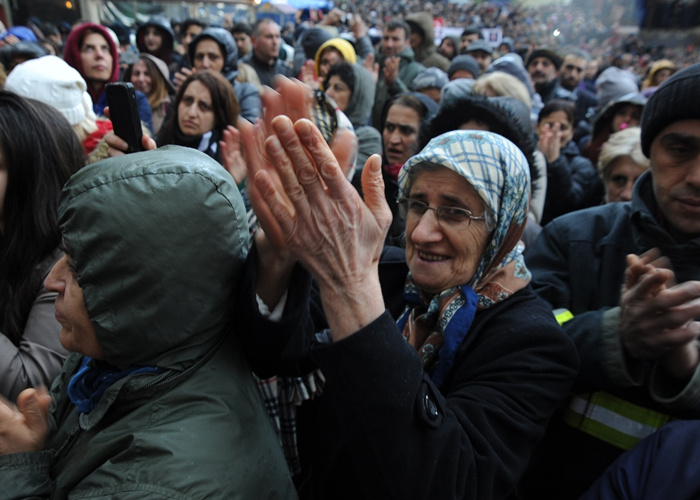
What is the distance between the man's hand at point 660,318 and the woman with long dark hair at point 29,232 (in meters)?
1.68

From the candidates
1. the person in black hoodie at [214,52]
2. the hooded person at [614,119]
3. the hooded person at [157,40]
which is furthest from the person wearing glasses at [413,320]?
the hooded person at [157,40]

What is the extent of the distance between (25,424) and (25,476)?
123 millimetres

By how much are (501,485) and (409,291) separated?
641mm

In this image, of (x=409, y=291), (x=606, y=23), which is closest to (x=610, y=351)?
(x=409, y=291)

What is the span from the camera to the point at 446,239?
1.54m

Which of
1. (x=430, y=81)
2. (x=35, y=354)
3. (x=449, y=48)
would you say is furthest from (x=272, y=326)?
(x=449, y=48)

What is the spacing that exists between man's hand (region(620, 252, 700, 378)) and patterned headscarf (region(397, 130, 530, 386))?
0.31 m

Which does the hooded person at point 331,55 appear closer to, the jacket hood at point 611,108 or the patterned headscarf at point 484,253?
the jacket hood at point 611,108

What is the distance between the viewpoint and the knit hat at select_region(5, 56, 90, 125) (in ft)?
10.2

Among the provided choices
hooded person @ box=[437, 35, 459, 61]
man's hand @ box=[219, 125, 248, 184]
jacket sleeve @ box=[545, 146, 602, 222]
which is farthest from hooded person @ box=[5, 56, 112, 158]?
hooded person @ box=[437, 35, 459, 61]

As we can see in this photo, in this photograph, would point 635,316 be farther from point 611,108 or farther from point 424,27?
point 424,27

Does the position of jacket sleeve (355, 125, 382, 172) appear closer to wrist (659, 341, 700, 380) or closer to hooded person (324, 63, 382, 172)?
hooded person (324, 63, 382, 172)

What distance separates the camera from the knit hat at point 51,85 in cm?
311

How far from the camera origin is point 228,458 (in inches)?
41.3
